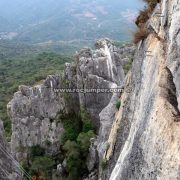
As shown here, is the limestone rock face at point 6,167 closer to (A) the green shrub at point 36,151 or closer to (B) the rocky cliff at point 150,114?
(B) the rocky cliff at point 150,114

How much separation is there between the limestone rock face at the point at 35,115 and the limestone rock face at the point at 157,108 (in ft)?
69.3

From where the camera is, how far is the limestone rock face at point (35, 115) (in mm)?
34812

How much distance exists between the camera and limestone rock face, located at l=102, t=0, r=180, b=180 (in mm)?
9492

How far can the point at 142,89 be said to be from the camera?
13055mm

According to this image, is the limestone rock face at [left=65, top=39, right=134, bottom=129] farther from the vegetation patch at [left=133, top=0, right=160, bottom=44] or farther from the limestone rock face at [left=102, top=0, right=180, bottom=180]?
the limestone rock face at [left=102, top=0, right=180, bottom=180]

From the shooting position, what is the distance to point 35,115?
116 feet

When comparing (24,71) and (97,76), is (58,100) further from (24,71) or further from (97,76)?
(24,71)

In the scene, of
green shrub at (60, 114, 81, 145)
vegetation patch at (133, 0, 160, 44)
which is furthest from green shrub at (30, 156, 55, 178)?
vegetation patch at (133, 0, 160, 44)

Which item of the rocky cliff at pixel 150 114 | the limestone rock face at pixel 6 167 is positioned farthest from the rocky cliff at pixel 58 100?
the limestone rock face at pixel 6 167

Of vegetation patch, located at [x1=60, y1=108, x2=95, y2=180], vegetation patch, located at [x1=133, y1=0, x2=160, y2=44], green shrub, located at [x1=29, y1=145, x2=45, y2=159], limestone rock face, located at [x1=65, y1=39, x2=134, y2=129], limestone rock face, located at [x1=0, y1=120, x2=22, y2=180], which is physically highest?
vegetation patch, located at [x1=133, y1=0, x2=160, y2=44]

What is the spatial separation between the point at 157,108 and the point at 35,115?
84.7ft

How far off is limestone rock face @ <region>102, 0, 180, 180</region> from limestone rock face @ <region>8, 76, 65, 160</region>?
69.3 feet

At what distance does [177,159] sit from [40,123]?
88.7 ft

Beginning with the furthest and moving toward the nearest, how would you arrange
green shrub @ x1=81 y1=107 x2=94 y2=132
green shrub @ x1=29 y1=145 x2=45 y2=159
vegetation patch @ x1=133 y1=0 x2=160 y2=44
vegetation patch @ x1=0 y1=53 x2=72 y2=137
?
vegetation patch @ x1=0 y1=53 x2=72 y2=137 < green shrub @ x1=29 y1=145 x2=45 y2=159 < green shrub @ x1=81 y1=107 x2=94 y2=132 < vegetation patch @ x1=133 y1=0 x2=160 y2=44
